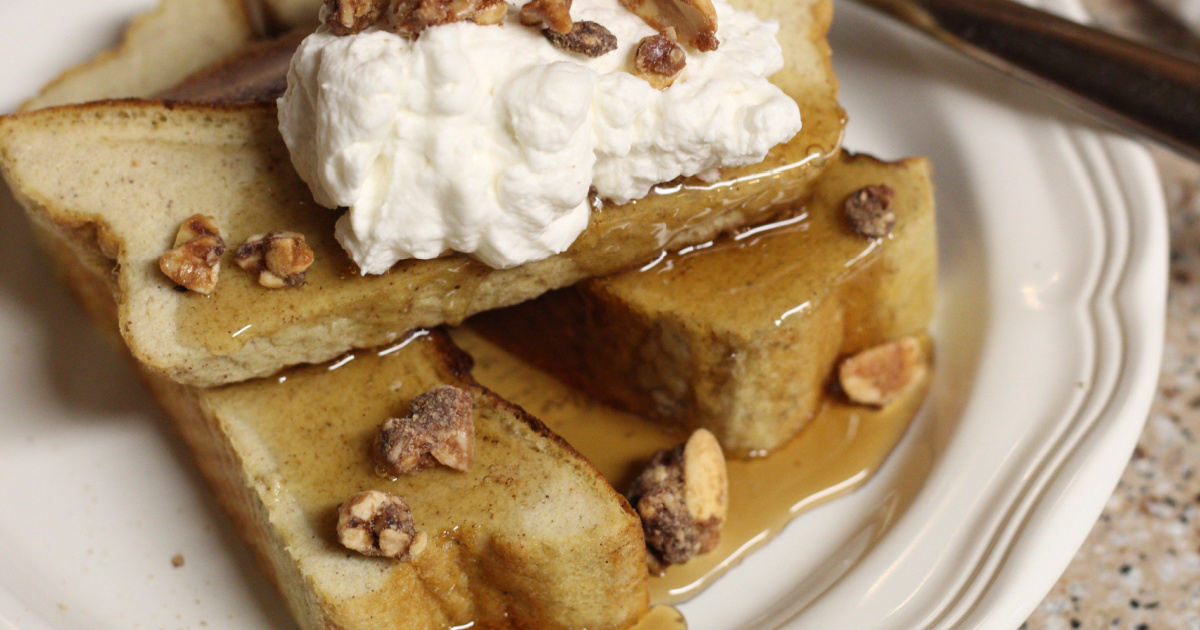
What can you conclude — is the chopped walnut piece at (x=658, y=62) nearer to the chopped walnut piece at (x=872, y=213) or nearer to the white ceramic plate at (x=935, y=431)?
the chopped walnut piece at (x=872, y=213)

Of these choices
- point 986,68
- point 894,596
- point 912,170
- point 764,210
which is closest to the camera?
point 894,596

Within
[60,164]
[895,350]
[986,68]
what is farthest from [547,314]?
[986,68]

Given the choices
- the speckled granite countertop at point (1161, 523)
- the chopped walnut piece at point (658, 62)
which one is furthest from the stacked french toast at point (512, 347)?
the speckled granite countertop at point (1161, 523)

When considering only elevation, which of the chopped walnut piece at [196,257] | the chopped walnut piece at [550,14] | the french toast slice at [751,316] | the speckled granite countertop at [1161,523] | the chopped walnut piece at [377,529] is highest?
the chopped walnut piece at [550,14]

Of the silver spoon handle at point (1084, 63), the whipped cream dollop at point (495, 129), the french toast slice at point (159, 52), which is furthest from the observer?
the french toast slice at point (159, 52)

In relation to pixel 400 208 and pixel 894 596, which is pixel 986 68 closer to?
pixel 894 596

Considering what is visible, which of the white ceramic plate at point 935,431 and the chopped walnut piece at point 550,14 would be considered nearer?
the chopped walnut piece at point 550,14
